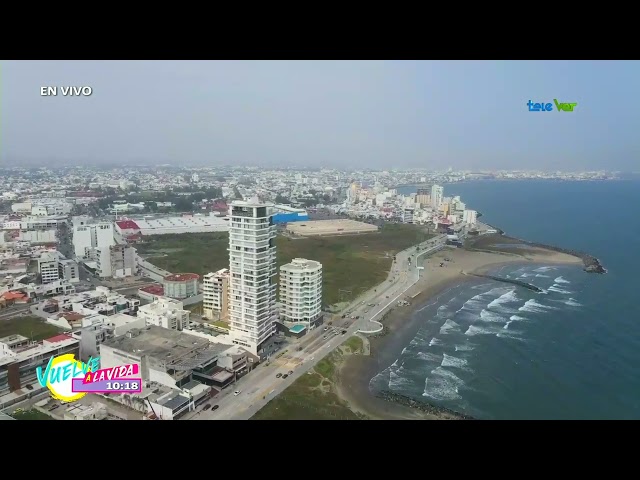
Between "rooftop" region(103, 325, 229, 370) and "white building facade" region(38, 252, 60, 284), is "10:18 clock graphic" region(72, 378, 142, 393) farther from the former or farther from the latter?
"white building facade" region(38, 252, 60, 284)

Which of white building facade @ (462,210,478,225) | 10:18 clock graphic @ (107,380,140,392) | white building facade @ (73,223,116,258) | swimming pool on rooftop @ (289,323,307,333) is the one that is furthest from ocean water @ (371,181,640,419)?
white building facade @ (73,223,116,258)

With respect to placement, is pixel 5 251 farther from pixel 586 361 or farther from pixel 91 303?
pixel 586 361

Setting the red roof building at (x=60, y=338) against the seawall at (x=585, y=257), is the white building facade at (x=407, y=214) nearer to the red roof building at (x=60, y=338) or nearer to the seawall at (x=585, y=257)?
the seawall at (x=585, y=257)

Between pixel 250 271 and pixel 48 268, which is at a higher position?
pixel 250 271

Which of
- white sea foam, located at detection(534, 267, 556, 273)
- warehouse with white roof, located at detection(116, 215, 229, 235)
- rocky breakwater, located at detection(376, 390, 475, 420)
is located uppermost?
warehouse with white roof, located at detection(116, 215, 229, 235)

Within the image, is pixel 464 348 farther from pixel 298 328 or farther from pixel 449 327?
pixel 298 328

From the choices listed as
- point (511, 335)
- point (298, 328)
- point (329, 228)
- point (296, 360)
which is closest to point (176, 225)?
point (329, 228)
